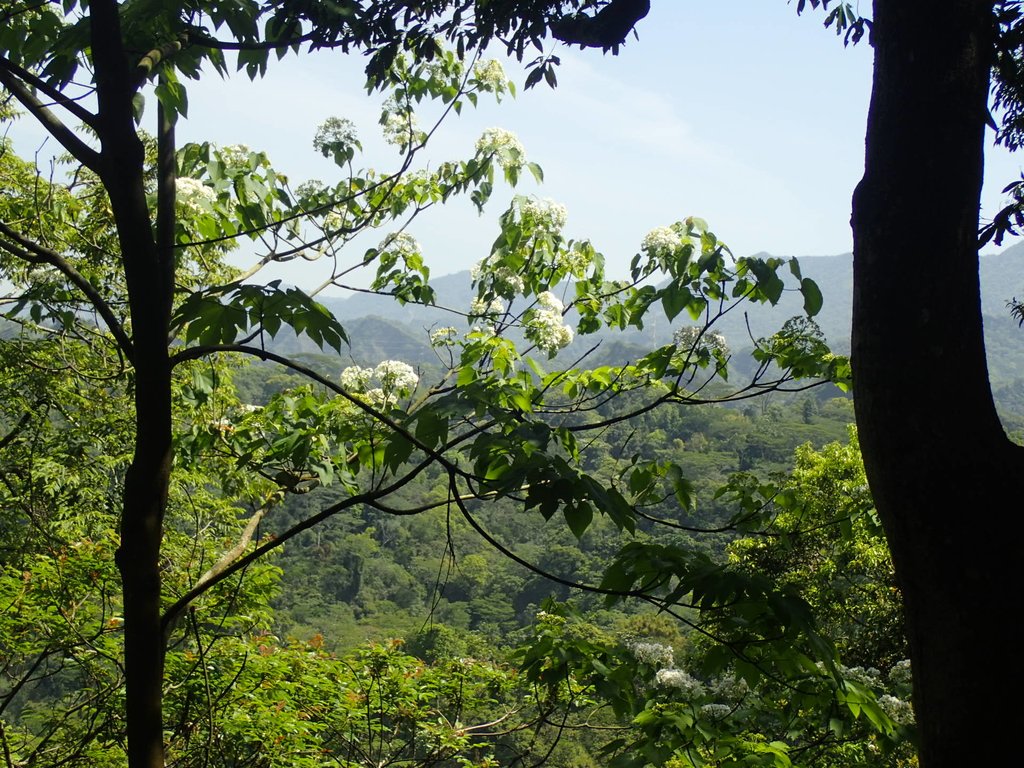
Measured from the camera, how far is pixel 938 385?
110 centimetres

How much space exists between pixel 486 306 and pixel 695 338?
1171 millimetres

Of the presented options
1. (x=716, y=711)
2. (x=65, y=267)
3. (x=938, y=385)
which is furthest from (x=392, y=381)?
(x=938, y=385)

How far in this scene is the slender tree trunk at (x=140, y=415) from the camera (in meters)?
1.08

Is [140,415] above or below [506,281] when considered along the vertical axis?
below

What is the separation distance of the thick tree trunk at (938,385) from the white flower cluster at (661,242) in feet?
3.28

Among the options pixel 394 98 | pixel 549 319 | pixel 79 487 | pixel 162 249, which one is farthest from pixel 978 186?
pixel 79 487

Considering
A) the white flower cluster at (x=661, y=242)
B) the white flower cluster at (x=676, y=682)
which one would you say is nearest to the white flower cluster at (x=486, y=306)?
the white flower cluster at (x=661, y=242)

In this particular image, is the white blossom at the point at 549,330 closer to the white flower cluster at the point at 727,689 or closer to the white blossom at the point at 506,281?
the white blossom at the point at 506,281

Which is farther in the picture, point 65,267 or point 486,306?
point 486,306

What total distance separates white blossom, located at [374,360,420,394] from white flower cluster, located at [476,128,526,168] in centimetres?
86

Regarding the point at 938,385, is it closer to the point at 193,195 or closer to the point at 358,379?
the point at 193,195

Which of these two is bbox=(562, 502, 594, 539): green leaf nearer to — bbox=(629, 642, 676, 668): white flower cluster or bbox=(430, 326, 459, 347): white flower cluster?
bbox=(629, 642, 676, 668): white flower cluster

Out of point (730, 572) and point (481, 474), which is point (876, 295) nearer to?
point (730, 572)

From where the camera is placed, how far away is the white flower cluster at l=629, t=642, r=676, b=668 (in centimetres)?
250
